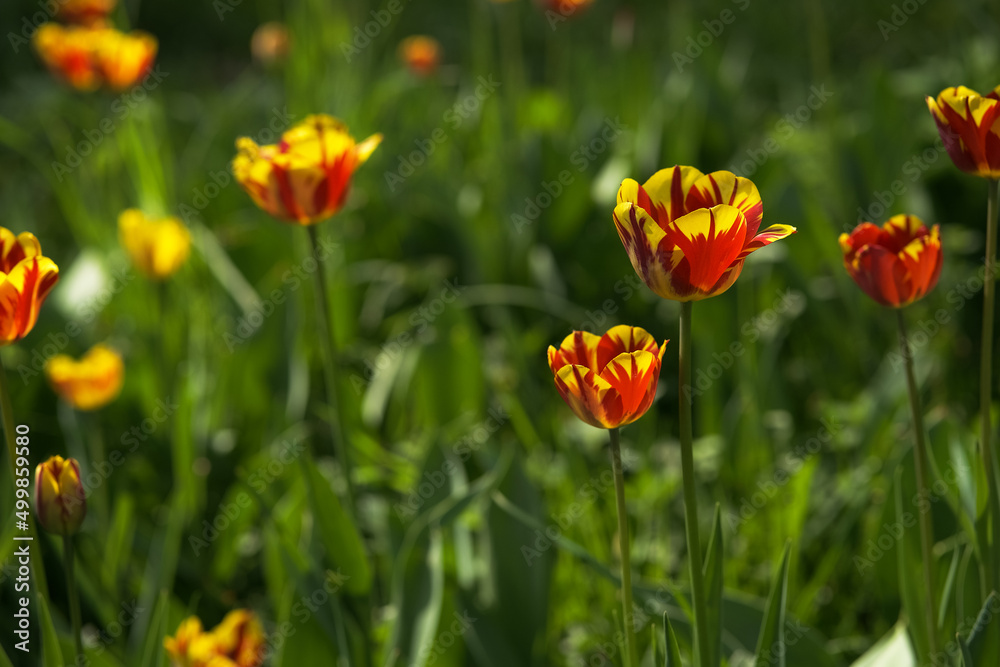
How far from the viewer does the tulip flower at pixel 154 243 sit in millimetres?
1770

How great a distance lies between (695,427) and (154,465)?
102 cm

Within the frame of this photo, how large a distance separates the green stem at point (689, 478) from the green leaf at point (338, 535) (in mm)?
553

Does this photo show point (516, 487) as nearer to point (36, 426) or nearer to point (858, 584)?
point (858, 584)

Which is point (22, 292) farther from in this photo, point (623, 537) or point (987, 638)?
point (987, 638)

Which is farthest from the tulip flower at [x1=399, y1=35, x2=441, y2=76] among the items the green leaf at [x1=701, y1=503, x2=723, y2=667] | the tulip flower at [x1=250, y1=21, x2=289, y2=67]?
the green leaf at [x1=701, y1=503, x2=723, y2=667]

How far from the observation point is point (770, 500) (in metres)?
1.43

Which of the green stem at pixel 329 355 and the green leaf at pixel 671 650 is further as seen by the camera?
the green stem at pixel 329 355

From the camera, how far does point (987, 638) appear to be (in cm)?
88

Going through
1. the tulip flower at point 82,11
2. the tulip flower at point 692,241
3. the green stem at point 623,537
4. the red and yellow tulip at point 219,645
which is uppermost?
the tulip flower at point 82,11

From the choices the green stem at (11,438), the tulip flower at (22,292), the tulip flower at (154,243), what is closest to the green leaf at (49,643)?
the green stem at (11,438)

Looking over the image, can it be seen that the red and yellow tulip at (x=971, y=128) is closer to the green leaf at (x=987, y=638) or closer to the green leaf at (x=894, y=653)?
the green leaf at (x=987, y=638)

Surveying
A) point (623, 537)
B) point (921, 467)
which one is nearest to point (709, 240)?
point (623, 537)

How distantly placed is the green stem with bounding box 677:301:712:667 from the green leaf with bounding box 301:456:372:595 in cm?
55

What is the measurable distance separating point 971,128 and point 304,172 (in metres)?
0.65
